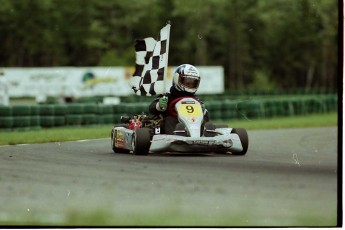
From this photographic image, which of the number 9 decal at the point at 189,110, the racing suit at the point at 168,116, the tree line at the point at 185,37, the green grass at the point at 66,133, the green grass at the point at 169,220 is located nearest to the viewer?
the green grass at the point at 169,220

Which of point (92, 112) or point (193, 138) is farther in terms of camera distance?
point (92, 112)

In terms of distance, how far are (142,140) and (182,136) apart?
498 mm

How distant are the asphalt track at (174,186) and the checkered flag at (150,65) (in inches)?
38.9

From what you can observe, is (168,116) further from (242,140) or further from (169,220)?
(169,220)

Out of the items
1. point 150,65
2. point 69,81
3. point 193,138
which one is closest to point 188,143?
point 193,138

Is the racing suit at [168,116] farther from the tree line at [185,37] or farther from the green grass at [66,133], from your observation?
the tree line at [185,37]

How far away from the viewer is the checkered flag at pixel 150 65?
11141 mm

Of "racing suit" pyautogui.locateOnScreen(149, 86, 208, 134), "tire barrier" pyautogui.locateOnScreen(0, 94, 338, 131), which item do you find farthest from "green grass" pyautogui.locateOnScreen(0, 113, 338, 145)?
"racing suit" pyautogui.locateOnScreen(149, 86, 208, 134)

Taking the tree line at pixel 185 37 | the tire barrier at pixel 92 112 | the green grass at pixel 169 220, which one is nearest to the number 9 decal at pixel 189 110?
the green grass at pixel 169 220

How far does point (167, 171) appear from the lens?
910cm

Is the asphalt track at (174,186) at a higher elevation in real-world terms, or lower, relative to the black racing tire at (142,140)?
lower

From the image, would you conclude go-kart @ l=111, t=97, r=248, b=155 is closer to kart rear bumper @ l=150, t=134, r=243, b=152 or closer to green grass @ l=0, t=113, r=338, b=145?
kart rear bumper @ l=150, t=134, r=243, b=152

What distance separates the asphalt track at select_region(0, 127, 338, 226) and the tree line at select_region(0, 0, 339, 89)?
25.9 meters

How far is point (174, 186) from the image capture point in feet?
26.4
